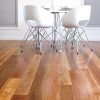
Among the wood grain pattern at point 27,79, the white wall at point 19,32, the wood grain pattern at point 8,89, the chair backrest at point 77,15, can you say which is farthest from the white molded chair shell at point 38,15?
the wood grain pattern at point 8,89

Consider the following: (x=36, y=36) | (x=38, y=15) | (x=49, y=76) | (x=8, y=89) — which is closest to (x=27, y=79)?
(x=49, y=76)

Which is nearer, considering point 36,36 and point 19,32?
point 36,36

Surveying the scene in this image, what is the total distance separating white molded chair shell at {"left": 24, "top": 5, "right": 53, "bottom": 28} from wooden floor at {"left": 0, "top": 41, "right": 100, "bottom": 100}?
66cm

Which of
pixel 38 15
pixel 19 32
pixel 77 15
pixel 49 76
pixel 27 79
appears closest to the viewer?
pixel 27 79

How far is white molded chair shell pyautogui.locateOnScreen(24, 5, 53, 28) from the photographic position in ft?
15.7

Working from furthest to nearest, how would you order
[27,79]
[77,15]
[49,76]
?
[77,15] → [49,76] → [27,79]

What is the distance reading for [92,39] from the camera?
22.9 feet

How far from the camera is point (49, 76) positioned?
10.0 feet

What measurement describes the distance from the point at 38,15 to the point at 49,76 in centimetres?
200

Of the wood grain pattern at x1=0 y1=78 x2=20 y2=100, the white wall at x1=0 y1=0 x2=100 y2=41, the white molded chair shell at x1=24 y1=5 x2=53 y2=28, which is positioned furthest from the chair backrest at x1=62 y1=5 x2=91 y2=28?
the wood grain pattern at x1=0 y1=78 x2=20 y2=100

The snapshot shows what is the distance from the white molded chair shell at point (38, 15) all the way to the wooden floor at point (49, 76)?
2.15 feet

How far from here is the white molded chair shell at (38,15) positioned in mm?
4793

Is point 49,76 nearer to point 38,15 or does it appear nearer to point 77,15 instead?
point 38,15

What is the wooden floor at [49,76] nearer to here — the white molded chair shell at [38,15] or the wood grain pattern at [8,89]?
the wood grain pattern at [8,89]
